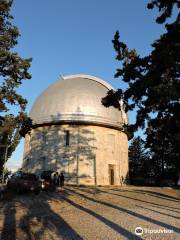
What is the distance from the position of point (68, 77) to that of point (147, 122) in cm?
3092

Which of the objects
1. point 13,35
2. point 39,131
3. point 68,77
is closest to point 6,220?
point 13,35

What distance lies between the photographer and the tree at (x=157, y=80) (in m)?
14.5

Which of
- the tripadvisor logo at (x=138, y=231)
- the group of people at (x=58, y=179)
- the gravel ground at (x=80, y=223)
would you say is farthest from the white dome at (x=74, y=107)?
the tripadvisor logo at (x=138, y=231)

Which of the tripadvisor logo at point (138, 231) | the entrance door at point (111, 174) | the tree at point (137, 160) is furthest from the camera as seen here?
the tree at point (137, 160)

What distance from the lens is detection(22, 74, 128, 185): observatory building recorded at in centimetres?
3850

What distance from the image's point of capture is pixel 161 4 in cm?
1547

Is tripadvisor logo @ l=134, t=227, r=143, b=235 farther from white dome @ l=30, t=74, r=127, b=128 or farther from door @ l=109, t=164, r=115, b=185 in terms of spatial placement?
door @ l=109, t=164, r=115, b=185

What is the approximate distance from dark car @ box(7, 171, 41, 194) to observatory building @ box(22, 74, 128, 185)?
1445cm

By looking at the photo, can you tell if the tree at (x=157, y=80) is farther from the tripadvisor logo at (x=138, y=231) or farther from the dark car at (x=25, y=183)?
the dark car at (x=25, y=183)

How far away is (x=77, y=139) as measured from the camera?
39344 millimetres

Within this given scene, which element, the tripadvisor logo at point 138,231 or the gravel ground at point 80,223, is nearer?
the gravel ground at point 80,223

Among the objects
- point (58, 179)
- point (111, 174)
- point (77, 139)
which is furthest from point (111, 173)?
point (58, 179)

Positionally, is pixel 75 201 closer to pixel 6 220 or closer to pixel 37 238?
pixel 6 220

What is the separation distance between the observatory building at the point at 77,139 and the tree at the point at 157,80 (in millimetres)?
20939
